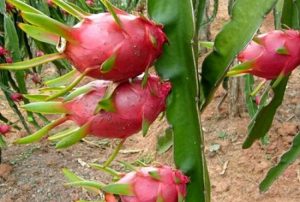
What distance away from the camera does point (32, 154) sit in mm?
3416

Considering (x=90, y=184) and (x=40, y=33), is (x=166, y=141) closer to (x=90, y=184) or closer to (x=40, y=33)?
(x=90, y=184)

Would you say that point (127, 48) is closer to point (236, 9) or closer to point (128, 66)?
point (128, 66)

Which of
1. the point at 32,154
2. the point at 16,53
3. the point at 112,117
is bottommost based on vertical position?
the point at 32,154

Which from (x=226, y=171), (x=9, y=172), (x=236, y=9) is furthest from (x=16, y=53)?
(x=236, y=9)

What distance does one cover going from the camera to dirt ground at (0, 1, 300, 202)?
8.74 ft

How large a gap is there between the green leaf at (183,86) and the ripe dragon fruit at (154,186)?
0.10ft

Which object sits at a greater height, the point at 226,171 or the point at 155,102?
the point at 155,102

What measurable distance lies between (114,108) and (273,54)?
0.29m

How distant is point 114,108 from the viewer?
68cm

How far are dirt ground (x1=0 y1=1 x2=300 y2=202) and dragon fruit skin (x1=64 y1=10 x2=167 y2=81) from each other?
6.59 ft

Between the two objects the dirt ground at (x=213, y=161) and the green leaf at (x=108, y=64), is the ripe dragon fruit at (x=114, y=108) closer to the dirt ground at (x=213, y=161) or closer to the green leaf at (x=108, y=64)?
the green leaf at (x=108, y=64)

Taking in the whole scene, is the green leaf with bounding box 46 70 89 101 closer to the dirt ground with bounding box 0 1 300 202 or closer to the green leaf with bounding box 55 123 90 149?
the green leaf with bounding box 55 123 90 149

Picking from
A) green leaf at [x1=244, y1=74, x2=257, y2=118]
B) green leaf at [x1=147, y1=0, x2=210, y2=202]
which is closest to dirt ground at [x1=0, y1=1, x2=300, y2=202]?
green leaf at [x1=244, y1=74, x2=257, y2=118]

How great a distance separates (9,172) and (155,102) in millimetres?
2610
